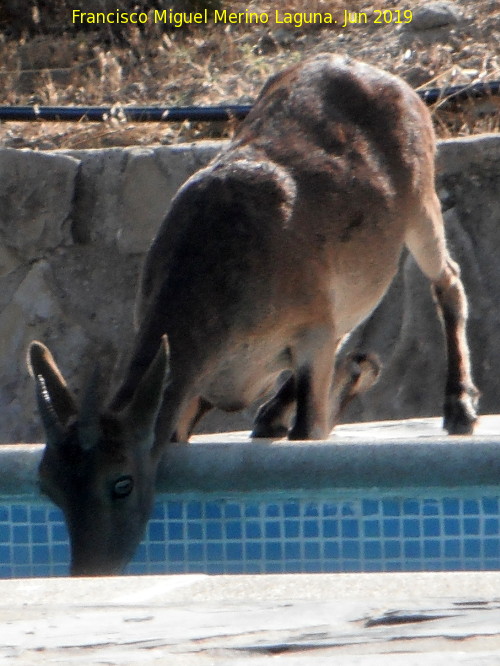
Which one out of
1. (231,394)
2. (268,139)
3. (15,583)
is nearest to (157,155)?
(268,139)

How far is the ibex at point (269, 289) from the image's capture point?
15.5 feet

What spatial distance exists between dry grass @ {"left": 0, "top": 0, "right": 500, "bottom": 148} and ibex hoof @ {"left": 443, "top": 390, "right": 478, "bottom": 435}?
9.23ft

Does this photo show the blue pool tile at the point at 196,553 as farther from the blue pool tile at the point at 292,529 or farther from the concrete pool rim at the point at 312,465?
the blue pool tile at the point at 292,529

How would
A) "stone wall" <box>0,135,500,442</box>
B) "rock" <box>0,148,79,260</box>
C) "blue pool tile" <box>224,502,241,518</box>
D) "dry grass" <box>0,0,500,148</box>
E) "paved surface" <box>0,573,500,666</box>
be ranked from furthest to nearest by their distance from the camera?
"dry grass" <box>0,0,500,148</box> < "rock" <box>0,148,79,260</box> < "stone wall" <box>0,135,500,442</box> < "blue pool tile" <box>224,502,241,518</box> < "paved surface" <box>0,573,500,666</box>

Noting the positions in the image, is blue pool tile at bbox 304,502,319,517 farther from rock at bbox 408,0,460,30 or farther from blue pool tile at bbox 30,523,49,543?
rock at bbox 408,0,460,30

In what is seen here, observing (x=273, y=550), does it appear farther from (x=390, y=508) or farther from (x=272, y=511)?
(x=390, y=508)

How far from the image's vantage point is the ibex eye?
471 cm

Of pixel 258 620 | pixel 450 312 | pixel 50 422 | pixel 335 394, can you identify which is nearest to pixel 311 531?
pixel 50 422

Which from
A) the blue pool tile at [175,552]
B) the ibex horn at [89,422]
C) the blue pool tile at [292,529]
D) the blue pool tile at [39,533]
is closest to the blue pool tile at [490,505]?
the blue pool tile at [292,529]

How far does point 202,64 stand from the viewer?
1083 cm

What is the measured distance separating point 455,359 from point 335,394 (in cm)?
69

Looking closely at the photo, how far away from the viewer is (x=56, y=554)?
501 cm

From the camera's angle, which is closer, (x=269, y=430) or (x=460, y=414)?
(x=269, y=430)

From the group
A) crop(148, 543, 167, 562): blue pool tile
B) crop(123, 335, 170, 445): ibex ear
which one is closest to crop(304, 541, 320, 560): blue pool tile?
crop(148, 543, 167, 562): blue pool tile
